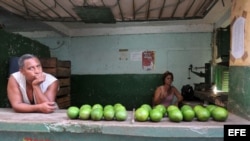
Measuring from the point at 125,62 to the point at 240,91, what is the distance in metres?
4.17

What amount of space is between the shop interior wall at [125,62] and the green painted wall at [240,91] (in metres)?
3.72

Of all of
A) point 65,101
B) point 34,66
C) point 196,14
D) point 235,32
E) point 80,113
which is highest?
point 196,14

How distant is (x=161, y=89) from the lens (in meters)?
4.89

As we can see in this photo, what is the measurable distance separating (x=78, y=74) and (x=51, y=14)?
289 centimetres

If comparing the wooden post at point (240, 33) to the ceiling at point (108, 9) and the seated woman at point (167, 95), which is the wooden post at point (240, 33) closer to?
the ceiling at point (108, 9)

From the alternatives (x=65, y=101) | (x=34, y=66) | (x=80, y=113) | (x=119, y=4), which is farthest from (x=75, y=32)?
(x=80, y=113)

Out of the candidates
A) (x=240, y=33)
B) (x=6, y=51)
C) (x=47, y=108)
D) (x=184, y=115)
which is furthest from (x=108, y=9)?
(x=6, y=51)

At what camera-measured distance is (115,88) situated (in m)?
5.91

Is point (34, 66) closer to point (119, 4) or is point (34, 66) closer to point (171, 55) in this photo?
point (119, 4)

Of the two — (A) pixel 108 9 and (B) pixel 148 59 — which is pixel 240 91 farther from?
(B) pixel 148 59

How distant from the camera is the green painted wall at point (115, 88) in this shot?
19.0 ft

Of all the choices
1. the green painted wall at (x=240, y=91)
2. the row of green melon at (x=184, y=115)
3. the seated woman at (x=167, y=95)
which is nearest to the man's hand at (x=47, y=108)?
the row of green melon at (x=184, y=115)

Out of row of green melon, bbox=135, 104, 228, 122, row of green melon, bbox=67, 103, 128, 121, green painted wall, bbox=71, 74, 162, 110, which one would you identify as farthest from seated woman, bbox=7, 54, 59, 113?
green painted wall, bbox=71, 74, 162, 110

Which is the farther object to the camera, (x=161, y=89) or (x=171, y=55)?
(x=171, y=55)
